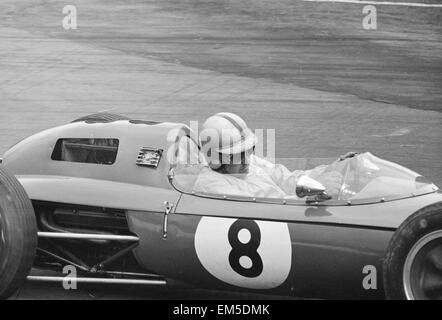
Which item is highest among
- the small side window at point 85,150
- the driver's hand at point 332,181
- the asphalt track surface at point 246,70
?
the asphalt track surface at point 246,70

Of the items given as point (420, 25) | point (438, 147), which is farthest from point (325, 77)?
point (420, 25)

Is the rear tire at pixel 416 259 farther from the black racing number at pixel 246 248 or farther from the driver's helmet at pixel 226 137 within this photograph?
the driver's helmet at pixel 226 137

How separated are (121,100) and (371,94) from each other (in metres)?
3.24

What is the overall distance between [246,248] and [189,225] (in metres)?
0.40

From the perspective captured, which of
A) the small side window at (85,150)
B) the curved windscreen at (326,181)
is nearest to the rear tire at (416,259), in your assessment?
the curved windscreen at (326,181)

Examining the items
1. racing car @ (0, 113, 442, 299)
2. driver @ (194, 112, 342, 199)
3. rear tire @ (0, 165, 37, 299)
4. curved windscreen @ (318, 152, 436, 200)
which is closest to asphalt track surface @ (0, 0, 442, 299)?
curved windscreen @ (318, 152, 436, 200)

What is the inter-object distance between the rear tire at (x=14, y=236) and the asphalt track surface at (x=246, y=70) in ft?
14.5

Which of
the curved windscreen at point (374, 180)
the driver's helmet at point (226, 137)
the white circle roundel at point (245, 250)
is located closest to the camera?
the white circle roundel at point (245, 250)

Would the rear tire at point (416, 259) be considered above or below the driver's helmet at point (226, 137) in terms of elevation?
below

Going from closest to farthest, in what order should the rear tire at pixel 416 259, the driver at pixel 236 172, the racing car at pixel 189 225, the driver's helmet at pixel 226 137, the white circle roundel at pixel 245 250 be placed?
the rear tire at pixel 416 259, the racing car at pixel 189 225, the white circle roundel at pixel 245 250, the driver at pixel 236 172, the driver's helmet at pixel 226 137

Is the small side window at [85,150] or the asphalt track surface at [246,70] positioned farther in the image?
the asphalt track surface at [246,70]

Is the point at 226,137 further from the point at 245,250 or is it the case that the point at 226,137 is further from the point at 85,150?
the point at 85,150

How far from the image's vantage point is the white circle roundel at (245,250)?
19.1 ft

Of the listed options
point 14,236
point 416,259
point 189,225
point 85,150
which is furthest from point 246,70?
point 416,259
